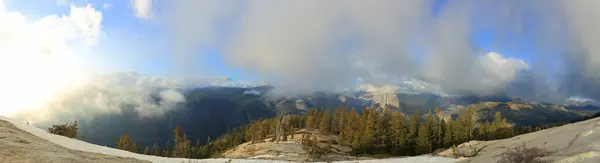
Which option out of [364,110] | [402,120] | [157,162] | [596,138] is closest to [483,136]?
[402,120]

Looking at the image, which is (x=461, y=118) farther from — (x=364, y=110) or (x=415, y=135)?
(x=364, y=110)

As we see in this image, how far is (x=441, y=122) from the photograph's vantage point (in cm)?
13738

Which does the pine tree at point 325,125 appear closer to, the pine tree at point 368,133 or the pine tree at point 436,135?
the pine tree at point 368,133

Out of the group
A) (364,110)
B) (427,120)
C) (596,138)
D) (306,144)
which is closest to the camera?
(596,138)

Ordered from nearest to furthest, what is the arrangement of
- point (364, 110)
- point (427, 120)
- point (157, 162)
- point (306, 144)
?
point (157, 162), point (306, 144), point (427, 120), point (364, 110)

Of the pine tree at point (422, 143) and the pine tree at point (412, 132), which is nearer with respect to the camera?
the pine tree at point (422, 143)

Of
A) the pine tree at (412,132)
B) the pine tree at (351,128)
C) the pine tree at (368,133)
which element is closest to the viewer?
the pine tree at (368,133)

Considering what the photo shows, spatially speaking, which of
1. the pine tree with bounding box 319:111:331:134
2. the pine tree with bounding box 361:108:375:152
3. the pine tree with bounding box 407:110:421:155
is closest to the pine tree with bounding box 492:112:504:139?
the pine tree with bounding box 407:110:421:155

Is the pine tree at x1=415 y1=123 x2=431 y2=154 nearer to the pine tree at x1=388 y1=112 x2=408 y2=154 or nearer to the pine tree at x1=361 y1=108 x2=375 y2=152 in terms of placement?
the pine tree at x1=388 y1=112 x2=408 y2=154

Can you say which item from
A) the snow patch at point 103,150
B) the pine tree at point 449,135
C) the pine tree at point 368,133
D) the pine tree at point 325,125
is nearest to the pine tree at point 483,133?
the pine tree at point 449,135

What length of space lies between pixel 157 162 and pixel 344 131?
11277cm

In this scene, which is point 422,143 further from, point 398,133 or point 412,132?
point 398,133

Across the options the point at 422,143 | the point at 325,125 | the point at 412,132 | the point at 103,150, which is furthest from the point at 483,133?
the point at 103,150

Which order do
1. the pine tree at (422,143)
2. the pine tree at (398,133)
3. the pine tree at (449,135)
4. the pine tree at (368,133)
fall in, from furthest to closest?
the pine tree at (398,133), the pine tree at (368,133), the pine tree at (449,135), the pine tree at (422,143)
